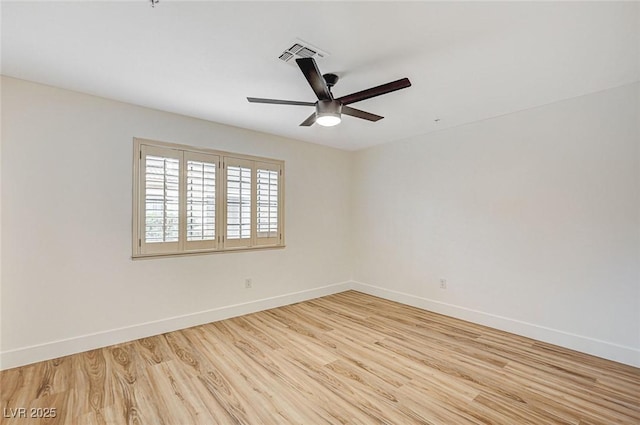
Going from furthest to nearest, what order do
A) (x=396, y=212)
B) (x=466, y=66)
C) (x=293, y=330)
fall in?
(x=396, y=212), (x=293, y=330), (x=466, y=66)

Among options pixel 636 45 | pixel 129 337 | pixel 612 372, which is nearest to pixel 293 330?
pixel 129 337

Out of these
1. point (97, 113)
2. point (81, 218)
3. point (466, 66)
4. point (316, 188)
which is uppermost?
point (466, 66)

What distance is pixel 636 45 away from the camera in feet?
6.87

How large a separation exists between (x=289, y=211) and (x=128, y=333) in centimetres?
246

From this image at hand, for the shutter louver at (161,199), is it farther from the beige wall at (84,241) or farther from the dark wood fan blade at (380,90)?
the dark wood fan blade at (380,90)

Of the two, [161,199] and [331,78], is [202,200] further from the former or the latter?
[331,78]

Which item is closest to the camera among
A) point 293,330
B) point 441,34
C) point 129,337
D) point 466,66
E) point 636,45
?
point 441,34

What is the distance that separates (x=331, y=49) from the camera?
2127 mm

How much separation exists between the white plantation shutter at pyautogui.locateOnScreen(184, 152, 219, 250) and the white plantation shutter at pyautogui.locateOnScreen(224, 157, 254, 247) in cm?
17

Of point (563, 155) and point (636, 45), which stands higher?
point (636, 45)

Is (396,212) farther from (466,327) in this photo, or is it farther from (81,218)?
(81,218)

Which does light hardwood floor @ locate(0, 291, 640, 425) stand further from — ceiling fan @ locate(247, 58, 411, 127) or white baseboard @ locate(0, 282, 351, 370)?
ceiling fan @ locate(247, 58, 411, 127)

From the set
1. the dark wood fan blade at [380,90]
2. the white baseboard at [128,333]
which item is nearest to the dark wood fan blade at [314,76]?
the dark wood fan blade at [380,90]

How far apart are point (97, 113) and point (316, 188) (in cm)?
296
